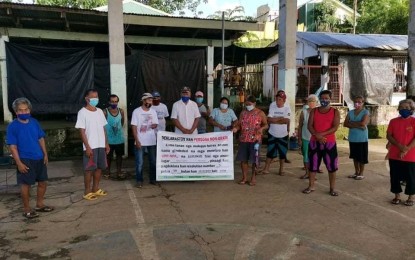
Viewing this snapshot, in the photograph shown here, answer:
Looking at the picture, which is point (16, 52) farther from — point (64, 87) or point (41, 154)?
point (41, 154)

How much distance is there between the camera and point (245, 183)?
700 cm

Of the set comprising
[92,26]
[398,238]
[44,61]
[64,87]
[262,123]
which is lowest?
[398,238]

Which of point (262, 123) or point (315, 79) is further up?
point (315, 79)

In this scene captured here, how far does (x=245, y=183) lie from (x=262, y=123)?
112 centimetres

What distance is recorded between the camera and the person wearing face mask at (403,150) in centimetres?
563

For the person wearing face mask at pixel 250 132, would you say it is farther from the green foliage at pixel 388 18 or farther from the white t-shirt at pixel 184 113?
the green foliage at pixel 388 18

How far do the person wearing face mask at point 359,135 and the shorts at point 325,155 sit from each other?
1.34 m

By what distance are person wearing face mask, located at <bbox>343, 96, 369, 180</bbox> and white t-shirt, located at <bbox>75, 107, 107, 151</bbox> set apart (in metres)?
4.52

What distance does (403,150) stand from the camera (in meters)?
5.60

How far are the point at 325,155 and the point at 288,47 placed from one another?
5.19m

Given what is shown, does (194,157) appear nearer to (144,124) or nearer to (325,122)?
(144,124)

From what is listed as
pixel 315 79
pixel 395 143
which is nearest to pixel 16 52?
pixel 395 143

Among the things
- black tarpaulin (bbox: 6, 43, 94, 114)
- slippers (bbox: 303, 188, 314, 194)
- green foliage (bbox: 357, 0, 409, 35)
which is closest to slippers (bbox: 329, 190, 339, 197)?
slippers (bbox: 303, 188, 314, 194)

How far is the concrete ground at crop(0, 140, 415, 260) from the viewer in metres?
4.15
